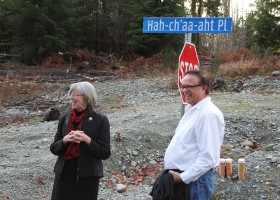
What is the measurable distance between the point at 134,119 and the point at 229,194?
202 inches

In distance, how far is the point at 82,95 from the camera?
3986 millimetres

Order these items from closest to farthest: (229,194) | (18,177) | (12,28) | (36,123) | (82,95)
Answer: (82,95)
(229,194)
(18,177)
(36,123)
(12,28)

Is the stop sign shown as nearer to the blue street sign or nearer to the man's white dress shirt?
the blue street sign

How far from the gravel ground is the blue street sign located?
210 cm

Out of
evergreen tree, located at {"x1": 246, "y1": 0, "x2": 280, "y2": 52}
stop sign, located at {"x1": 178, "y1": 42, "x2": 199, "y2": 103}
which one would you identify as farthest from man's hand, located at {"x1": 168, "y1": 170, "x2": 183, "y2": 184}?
evergreen tree, located at {"x1": 246, "y1": 0, "x2": 280, "y2": 52}

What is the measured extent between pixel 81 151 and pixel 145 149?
13.3 ft

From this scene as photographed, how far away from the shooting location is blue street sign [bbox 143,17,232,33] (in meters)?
5.60

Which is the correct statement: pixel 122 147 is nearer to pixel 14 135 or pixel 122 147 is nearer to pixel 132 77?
pixel 14 135

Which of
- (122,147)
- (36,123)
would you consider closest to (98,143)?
(122,147)

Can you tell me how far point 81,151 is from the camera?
3975 mm

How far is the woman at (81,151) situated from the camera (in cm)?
397

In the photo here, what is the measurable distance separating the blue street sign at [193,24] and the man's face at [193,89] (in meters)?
2.34

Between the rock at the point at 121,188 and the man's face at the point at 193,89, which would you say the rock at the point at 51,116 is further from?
the man's face at the point at 193,89

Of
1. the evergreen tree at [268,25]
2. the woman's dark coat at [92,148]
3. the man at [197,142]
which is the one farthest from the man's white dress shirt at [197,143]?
the evergreen tree at [268,25]
